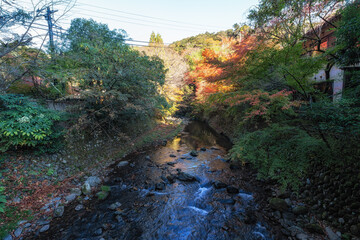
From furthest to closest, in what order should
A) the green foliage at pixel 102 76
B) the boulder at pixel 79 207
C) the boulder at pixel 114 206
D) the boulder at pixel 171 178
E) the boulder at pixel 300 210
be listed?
the green foliage at pixel 102 76 < the boulder at pixel 171 178 < the boulder at pixel 114 206 < the boulder at pixel 79 207 < the boulder at pixel 300 210

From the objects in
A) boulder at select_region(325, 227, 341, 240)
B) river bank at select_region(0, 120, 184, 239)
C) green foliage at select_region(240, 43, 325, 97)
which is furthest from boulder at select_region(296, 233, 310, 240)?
river bank at select_region(0, 120, 184, 239)

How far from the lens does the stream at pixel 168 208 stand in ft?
12.0

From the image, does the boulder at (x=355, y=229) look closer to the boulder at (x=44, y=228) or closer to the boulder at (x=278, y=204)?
the boulder at (x=278, y=204)

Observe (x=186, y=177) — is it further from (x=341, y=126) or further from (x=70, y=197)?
(x=341, y=126)

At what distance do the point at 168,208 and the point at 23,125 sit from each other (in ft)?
17.8

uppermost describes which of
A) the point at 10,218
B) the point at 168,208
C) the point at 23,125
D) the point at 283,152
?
the point at 23,125

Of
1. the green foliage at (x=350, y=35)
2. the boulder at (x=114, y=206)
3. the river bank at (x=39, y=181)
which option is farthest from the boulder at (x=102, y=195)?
the green foliage at (x=350, y=35)

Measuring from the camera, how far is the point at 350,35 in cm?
427

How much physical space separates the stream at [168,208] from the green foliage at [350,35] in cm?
535

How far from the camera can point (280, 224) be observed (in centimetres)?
372

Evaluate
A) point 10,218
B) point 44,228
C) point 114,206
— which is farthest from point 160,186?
point 10,218

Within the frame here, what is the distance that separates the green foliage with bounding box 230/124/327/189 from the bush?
24.8 feet

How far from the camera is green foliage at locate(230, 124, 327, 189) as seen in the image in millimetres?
4566

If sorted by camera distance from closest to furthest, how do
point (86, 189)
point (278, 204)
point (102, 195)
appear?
point (278, 204) → point (102, 195) → point (86, 189)
